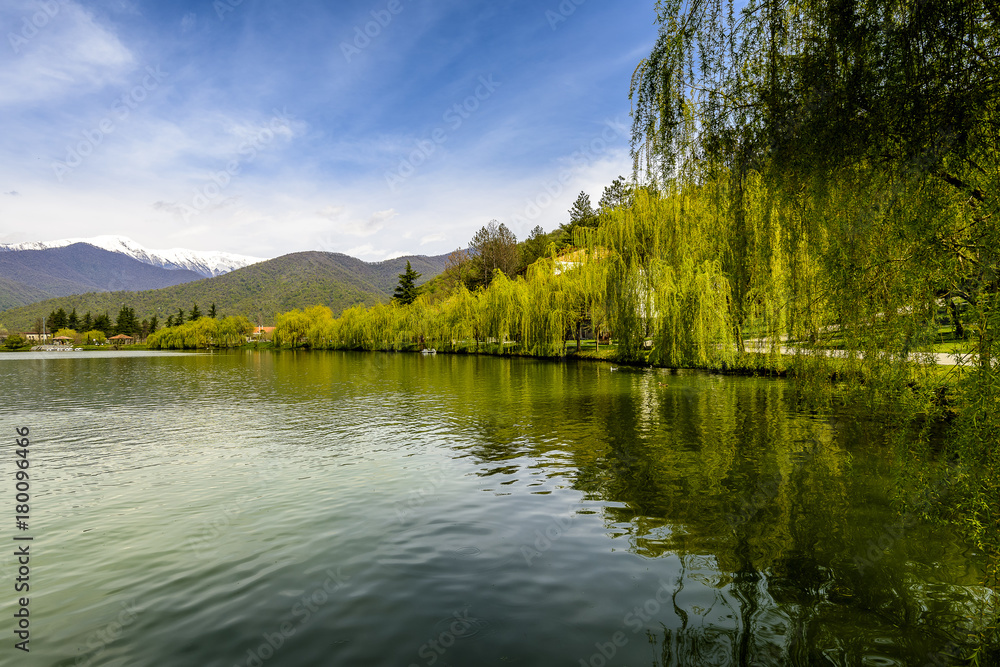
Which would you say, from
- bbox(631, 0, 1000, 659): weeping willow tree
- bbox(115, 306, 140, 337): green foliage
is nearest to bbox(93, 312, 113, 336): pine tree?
bbox(115, 306, 140, 337): green foliage

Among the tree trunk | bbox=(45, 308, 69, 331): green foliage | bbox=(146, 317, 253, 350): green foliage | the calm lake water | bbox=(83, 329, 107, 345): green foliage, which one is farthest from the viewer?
bbox=(45, 308, 69, 331): green foliage

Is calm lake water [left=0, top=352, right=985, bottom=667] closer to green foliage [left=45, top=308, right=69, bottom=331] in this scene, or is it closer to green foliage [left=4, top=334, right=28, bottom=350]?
green foliage [left=4, top=334, right=28, bottom=350]

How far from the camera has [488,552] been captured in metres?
6.84

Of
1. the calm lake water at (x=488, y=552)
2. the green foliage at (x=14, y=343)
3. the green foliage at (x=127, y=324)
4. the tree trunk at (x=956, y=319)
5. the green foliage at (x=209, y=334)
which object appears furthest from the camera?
the green foliage at (x=127, y=324)

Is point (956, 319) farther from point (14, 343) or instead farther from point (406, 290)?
point (14, 343)

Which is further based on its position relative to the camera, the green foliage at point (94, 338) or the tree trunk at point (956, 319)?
the green foliage at point (94, 338)

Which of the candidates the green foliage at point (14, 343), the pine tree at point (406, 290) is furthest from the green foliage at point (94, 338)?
the pine tree at point (406, 290)

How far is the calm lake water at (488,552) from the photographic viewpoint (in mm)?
4777

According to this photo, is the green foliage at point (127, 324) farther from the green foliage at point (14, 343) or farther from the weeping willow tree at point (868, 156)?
the weeping willow tree at point (868, 156)

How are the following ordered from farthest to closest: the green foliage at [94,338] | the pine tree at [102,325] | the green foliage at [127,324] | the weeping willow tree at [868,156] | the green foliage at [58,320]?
1. the green foliage at [58,320]
2. the pine tree at [102,325]
3. the green foliage at [127,324]
4. the green foliage at [94,338]
5. the weeping willow tree at [868,156]

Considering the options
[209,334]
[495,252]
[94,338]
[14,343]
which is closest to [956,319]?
[495,252]

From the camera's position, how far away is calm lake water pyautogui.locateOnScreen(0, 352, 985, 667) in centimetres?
478

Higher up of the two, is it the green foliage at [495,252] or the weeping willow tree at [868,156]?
the green foliage at [495,252]

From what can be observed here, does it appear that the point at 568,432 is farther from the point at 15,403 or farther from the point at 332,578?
the point at 15,403
